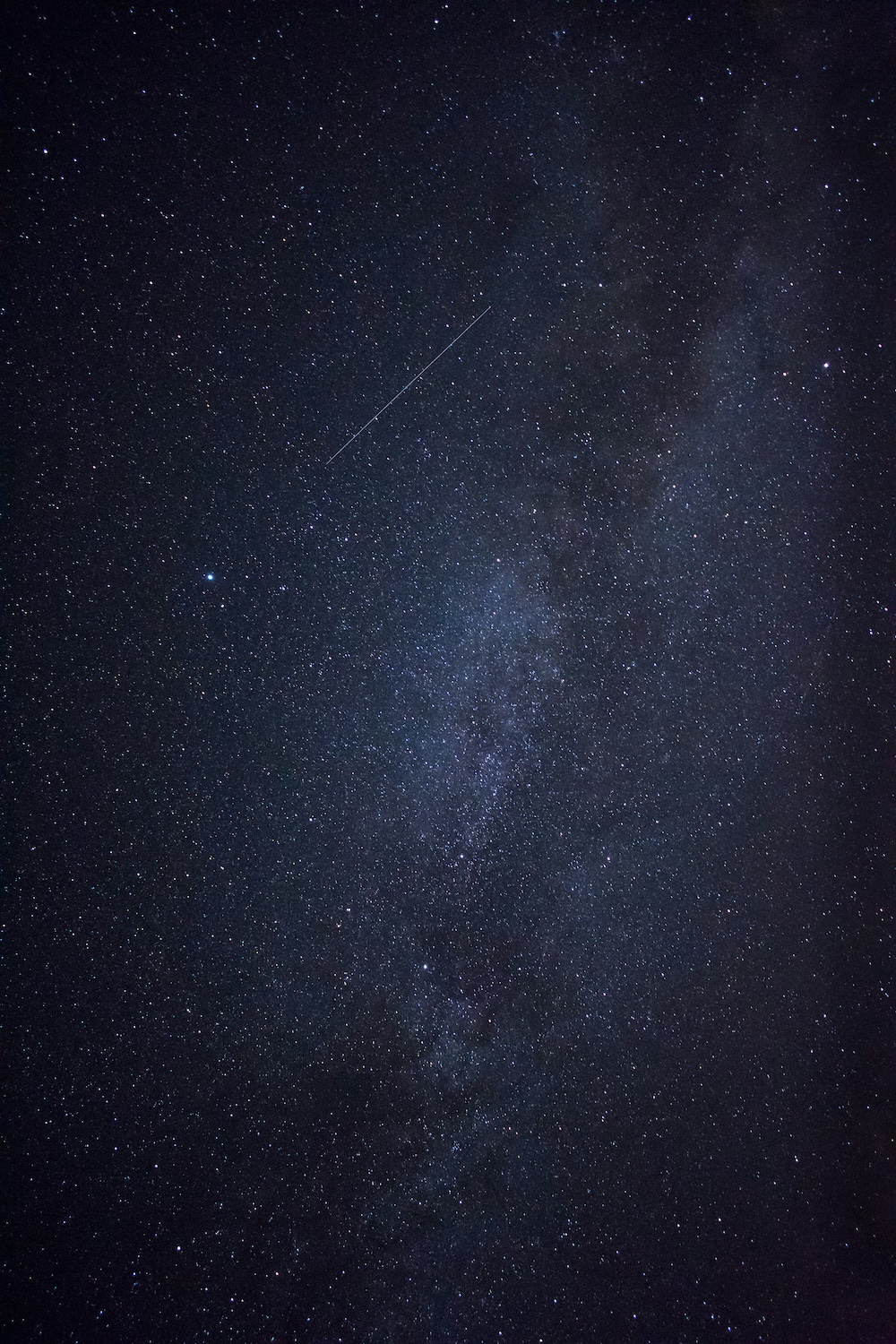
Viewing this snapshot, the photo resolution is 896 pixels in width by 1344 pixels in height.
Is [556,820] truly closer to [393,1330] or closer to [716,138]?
[393,1330]

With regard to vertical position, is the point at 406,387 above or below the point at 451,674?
above

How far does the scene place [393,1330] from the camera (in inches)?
35.7

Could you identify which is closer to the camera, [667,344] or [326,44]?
[326,44]

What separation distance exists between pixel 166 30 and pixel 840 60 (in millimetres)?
952

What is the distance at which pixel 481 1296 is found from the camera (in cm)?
94

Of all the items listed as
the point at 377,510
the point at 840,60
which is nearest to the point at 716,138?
the point at 840,60

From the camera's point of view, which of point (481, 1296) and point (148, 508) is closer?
point (148, 508)

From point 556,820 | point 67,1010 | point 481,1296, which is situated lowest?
point 481,1296

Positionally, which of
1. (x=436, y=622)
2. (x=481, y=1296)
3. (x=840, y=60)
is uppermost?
(x=840, y=60)

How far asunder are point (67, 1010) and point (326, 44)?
1.29 metres

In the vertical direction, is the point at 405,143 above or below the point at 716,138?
above

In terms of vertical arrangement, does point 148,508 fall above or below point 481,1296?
above

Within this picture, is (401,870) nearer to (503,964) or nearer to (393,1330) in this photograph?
(503,964)

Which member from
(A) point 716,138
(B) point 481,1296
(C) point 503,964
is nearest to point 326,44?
(A) point 716,138
